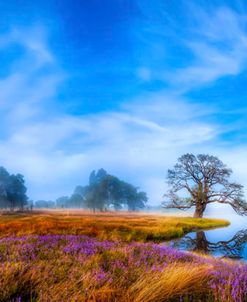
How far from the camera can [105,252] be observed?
Answer: 26.4ft

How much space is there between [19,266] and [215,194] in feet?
143

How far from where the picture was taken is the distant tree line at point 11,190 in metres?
76.8

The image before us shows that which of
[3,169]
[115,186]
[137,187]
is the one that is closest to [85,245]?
A: [3,169]

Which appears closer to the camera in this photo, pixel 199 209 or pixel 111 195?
pixel 199 209

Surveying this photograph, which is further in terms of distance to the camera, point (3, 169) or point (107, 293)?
point (3, 169)

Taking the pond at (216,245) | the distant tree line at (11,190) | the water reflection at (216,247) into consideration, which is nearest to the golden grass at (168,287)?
the pond at (216,245)

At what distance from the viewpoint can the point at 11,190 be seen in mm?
78562

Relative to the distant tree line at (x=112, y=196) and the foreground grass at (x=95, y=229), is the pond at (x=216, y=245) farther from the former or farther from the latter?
the distant tree line at (x=112, y=196)

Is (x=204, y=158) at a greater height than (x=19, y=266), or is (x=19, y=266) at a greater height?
(x=204, y=158)

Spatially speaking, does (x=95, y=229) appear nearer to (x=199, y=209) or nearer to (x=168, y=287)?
(x=168, y=287)

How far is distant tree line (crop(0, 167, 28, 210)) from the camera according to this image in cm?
7675

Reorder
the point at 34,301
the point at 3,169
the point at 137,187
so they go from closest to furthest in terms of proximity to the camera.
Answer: the point at 34,301, the point at 3,169, the point at 137,187

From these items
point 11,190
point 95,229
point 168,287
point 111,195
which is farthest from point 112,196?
point 168,287

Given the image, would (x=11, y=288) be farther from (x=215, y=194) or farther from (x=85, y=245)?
(x=215, y=194)
